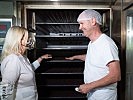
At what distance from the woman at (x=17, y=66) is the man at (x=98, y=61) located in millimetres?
485

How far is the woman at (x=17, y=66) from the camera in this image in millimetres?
1851

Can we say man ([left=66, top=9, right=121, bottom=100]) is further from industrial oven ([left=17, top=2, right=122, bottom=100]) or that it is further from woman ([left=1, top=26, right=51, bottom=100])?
industrial oven ([left=17, top=2, right=122, bottom=100])

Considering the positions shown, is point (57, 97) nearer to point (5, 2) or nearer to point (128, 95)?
point (128, 95)

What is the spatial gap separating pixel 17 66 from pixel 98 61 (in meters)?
0.65

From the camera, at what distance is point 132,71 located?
85.7 inches

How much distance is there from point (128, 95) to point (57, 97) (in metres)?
0.81

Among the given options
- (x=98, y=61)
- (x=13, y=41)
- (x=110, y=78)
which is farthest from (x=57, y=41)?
(x=110, y=78)

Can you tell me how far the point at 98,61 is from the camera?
5.95 ft

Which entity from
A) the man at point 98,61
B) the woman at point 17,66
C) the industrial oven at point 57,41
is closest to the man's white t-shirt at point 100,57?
the man at point 98,61

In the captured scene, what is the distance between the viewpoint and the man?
1.72 metres

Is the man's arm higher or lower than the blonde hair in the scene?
lower

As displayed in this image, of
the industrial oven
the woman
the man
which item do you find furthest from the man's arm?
the industrial oven

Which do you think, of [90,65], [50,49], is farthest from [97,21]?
[50,49]

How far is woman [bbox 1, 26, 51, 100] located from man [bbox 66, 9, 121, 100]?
485 millimetres
